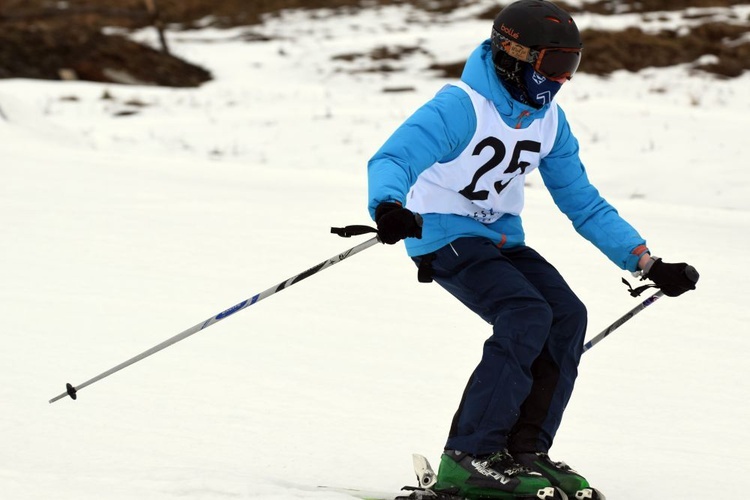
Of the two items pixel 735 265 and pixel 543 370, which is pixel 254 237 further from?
pixel 543 370

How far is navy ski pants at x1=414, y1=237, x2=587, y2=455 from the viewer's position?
314 cm

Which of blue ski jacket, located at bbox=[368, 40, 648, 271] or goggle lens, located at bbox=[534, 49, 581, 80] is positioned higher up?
goggle lens, located at bbox=[534, 49, 581, 80]

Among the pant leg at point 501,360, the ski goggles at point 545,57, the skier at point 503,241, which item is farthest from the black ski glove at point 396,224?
the ski goggles at point 545,57

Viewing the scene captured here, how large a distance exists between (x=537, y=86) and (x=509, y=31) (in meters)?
0.22

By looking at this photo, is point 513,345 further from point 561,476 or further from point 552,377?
point 561,476

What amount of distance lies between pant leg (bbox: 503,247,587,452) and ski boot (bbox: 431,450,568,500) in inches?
4.7

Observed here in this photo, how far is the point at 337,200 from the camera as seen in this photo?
27.2 feet

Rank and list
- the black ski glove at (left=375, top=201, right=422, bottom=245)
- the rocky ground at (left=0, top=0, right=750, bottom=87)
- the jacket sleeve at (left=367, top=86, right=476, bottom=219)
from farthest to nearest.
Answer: the rocky ground at (left=0, top=0, right=750, bottom=87) < the jacket sleeve at (left=367, top=86, right=476, bottom=219) < the black ski glove at (left=375, top=201, right=422, bottom=245)

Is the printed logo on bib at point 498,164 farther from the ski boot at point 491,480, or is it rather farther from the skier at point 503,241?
the ski boot at point 491,480

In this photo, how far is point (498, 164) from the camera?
11.2 ft

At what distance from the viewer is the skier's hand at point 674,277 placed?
11.1 ft

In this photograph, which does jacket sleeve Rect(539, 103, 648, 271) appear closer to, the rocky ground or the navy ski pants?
the navy ski pants

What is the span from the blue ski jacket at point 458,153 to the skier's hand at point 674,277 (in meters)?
0.13

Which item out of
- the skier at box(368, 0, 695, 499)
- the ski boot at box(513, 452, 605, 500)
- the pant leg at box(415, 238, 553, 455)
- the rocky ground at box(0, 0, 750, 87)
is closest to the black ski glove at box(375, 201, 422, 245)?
the skier at box(368, 0, 695, 499)
